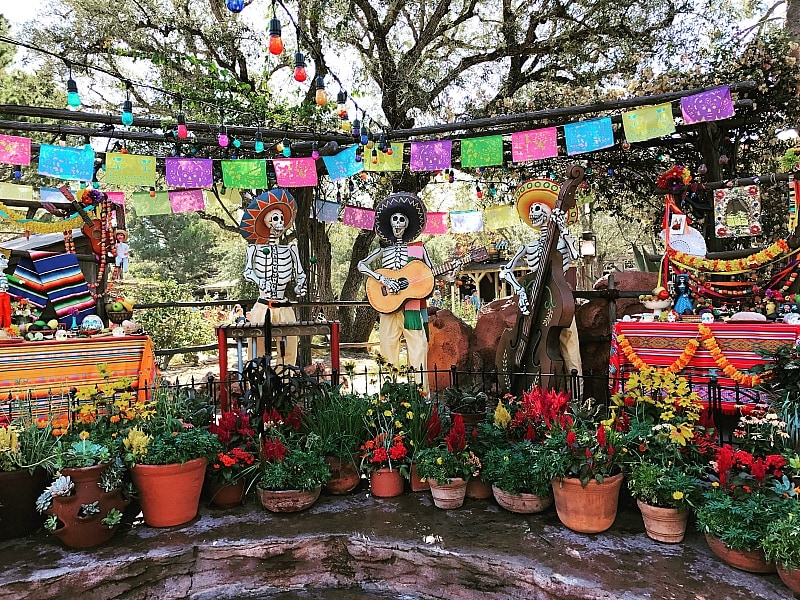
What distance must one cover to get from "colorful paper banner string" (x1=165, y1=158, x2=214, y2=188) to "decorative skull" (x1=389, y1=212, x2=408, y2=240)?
2253 mm

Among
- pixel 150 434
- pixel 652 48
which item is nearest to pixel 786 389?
pixel 150 434

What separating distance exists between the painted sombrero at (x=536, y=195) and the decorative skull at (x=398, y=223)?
1207 mm

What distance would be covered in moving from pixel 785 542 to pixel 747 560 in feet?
0.97

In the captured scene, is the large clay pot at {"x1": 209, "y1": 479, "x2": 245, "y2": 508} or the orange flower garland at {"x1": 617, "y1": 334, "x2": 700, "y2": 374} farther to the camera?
the orange flower garland at {"x1": 617, "y1": 334, "x2": 700, "y2": 374}

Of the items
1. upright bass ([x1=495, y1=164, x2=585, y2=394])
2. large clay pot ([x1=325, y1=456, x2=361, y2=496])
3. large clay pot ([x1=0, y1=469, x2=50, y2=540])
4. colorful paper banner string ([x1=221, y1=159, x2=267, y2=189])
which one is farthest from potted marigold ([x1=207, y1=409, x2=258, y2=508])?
colorful paper banner string ([x1=221, y1=159, x2=267, y2=189])

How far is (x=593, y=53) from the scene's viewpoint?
33.6 feet

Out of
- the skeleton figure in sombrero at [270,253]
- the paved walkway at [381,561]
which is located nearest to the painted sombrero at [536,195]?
the skeleton figure in sombrero at [270,253]

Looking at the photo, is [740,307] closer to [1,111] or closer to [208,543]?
[208,543]

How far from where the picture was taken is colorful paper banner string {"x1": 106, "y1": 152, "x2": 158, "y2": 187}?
245 inches

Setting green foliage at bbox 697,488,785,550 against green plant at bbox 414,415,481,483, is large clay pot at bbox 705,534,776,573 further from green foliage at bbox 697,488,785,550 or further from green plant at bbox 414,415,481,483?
green plant at bbox 414,415,481,483

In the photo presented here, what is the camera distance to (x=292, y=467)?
11.7 ft

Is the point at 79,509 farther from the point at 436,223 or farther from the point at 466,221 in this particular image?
the point at 466,221

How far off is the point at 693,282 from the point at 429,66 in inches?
293

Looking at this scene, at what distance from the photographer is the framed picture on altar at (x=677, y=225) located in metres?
5.38
